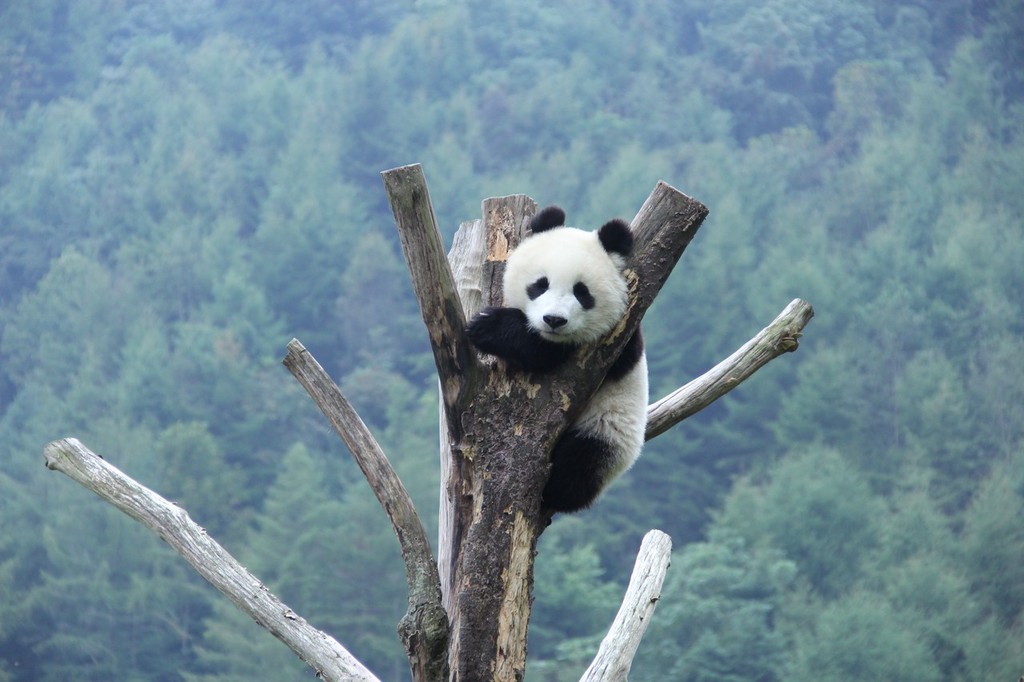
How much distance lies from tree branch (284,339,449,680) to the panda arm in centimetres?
47

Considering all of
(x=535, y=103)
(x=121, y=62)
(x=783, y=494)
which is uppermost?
(x=121, y=62)

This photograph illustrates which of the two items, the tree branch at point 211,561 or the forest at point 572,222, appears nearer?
the tree branch at point 211,561

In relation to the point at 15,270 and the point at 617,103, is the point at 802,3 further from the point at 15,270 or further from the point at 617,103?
the point at 15,270

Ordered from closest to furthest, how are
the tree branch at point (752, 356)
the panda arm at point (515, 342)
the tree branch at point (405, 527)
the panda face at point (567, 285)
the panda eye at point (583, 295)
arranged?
the tree branch at point (405, 527) < the panda arm at point (515, 342) < the panda face at point (567, 285) < the panda eye at point (583, 295) < the tree branch at point (752, 356)

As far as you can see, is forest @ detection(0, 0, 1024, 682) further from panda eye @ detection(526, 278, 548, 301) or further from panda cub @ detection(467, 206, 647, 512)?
panda eye @ detection(526, 278, 548, 301)

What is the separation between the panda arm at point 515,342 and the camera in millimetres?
3436

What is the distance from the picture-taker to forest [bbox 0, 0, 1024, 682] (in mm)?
25766

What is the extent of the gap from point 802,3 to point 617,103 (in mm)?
8665

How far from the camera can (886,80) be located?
41969 millimetres

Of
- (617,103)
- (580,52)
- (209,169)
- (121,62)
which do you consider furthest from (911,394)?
(121,62)

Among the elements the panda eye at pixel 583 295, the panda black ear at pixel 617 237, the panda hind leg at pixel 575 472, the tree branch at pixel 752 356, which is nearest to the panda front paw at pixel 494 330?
the panda eye at pixel 583 295

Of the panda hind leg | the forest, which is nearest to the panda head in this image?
the panda hind leg

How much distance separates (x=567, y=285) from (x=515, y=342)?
387 millimetres

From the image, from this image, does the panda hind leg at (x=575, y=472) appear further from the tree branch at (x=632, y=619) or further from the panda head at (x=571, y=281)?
the panda head at (x=571, y=281)
